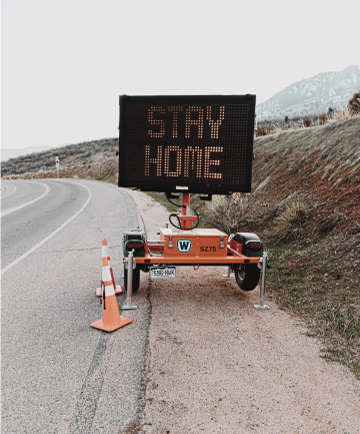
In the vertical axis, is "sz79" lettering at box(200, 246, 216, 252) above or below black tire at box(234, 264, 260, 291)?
above

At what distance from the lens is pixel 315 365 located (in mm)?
3389

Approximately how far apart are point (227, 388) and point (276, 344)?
1.04 m

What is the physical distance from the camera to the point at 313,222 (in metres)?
7.23

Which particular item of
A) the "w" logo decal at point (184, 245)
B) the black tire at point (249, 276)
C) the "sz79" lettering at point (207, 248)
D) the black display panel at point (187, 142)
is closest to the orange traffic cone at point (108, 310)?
the "w" logo decal at point (184, 245)

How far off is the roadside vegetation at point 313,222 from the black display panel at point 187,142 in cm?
189

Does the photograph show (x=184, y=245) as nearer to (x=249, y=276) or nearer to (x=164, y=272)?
(x=164, y=272)

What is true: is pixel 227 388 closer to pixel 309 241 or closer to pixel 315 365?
pixel 315 365

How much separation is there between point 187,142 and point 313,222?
3732 millimetres

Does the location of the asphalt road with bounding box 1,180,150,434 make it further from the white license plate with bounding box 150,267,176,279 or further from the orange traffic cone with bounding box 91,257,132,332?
the white license plate with bounding box 150,267,176,279

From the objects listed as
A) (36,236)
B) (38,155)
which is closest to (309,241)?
(36,236)

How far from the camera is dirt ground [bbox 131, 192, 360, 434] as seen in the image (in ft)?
8.50

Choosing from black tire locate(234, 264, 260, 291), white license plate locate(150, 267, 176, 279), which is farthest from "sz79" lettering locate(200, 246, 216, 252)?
black tire locate(234, 264, 260, 291)

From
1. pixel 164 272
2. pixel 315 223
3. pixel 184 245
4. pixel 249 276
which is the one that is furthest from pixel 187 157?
pixel 315 223

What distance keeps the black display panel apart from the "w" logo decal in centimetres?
73
